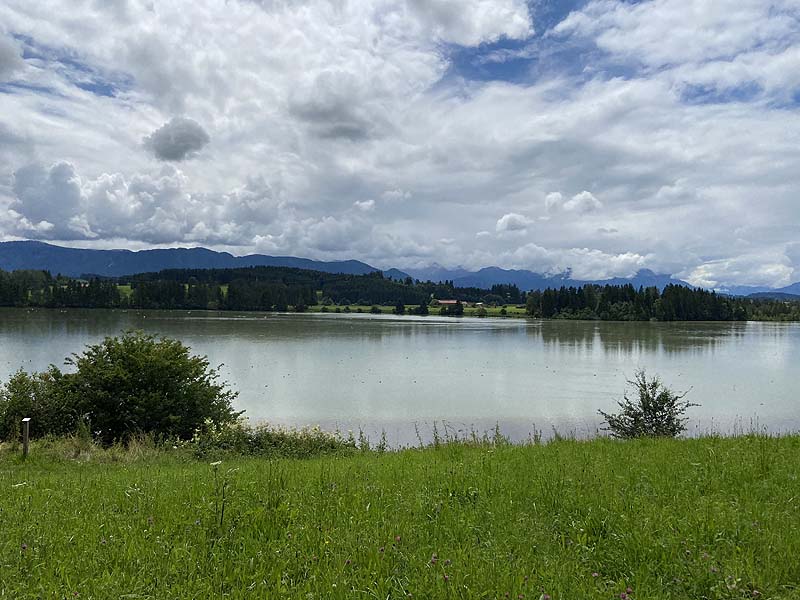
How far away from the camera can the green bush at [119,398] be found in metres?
16.4

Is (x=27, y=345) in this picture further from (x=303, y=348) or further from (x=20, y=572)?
(x=20, y=572)

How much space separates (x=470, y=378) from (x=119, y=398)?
28345mm

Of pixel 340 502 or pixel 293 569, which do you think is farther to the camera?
pixel 340 502

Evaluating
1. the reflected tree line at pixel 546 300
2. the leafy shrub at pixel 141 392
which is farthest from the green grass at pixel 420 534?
the reflected tree line at pixel 546 300

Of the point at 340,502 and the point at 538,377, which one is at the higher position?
the point at 340,502

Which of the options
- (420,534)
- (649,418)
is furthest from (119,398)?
(649,418)

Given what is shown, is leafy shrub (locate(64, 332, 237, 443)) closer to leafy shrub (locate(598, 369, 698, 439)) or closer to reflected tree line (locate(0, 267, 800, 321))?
leafy shrub (locate(598, 369, 698, 439))

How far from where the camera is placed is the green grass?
3.97 meters

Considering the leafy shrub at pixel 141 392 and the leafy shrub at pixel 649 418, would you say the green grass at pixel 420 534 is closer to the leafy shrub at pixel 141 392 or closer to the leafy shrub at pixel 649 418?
the leafy shrub at pixel 141 392

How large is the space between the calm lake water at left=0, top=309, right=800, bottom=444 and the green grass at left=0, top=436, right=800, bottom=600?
14.4m

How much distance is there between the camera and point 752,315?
15138cm

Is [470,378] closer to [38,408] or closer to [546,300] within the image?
[38,408]

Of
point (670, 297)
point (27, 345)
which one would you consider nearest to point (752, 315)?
point (670, 297)

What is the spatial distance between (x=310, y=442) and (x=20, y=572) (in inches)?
436
